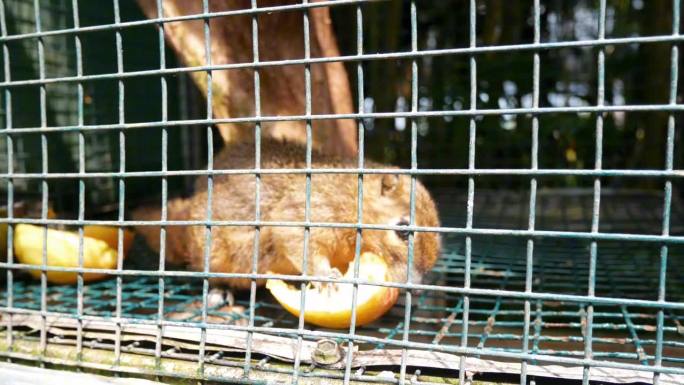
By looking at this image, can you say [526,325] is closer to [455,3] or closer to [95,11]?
[95,11]

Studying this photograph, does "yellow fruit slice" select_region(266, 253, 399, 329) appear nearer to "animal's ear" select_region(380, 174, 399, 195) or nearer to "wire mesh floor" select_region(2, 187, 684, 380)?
"wire mesh floor" select_region(2, 187, 684, 380)

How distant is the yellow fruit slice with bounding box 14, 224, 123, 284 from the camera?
282cm

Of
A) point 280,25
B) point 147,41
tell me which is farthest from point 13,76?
point 280,25

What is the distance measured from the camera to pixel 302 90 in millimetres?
3256

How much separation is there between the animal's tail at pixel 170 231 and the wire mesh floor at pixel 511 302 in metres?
0.12

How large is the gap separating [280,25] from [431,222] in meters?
1.40

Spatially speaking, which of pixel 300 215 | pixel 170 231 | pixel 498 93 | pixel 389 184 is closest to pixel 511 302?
pixel 389 184

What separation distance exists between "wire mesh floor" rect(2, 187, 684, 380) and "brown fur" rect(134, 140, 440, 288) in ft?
0.67

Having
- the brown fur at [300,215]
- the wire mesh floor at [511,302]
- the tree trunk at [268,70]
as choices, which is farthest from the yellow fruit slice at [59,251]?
the tree trunk at [268,70]

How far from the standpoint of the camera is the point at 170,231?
11.0 ft

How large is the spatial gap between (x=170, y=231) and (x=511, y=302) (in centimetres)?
195

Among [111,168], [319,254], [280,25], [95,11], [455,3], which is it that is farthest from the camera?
[455,3]

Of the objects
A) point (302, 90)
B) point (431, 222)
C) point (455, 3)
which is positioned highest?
point (455, 3)

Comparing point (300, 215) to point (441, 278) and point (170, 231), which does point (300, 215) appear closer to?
point (441, 278)
